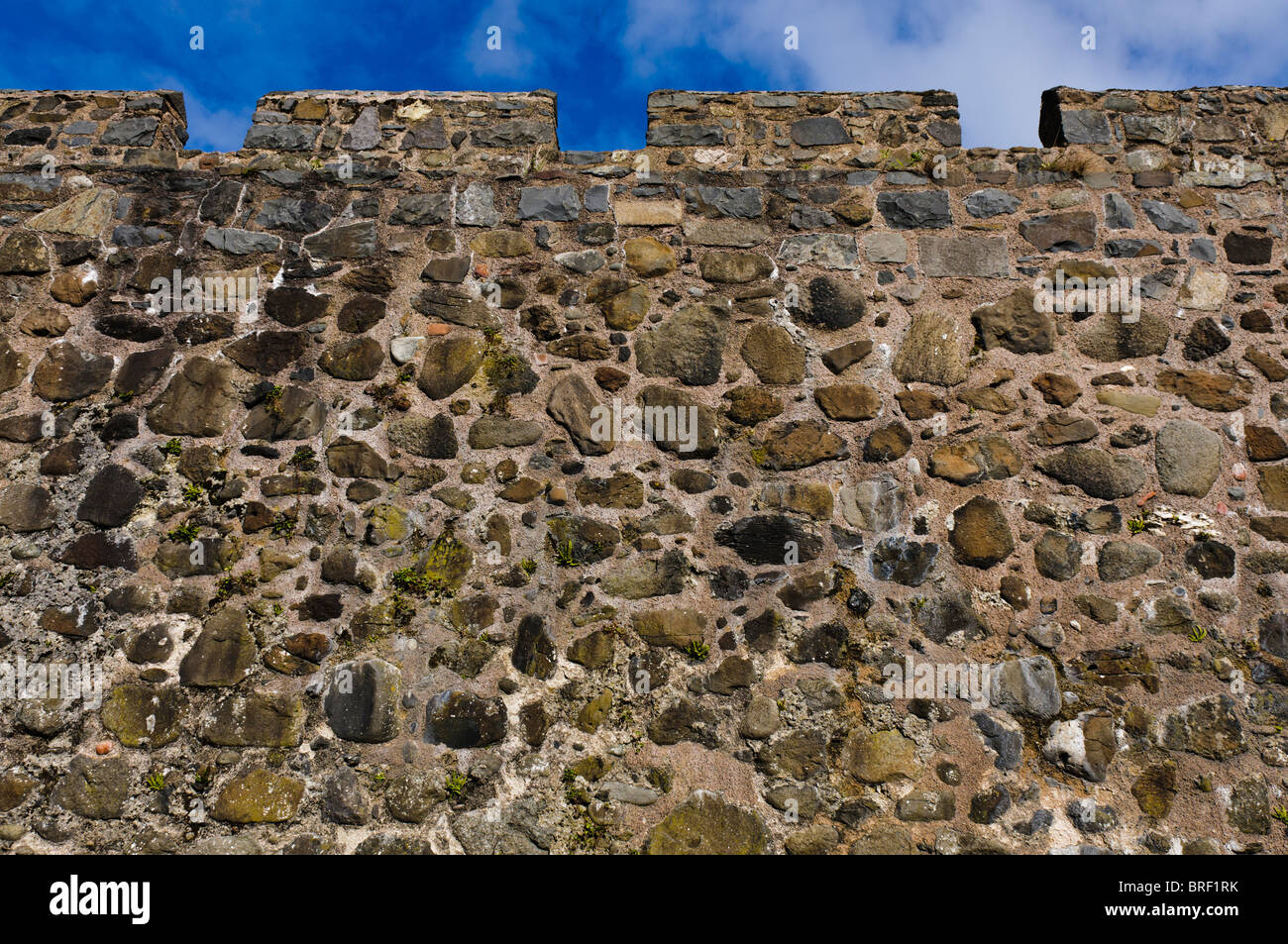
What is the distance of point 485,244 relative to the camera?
11.8 feet

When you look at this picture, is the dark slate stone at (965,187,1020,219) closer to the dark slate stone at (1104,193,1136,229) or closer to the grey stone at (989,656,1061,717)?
the dark slate stone at (1104,193,1136,229)

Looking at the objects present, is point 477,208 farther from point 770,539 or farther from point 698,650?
point 698,650

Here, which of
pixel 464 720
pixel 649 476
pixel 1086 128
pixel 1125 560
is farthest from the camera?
pixel 1086 128

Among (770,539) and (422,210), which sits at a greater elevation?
(422,210)

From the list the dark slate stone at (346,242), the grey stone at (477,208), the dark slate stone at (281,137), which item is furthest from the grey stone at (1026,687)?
the dark slate stone at (281,137)

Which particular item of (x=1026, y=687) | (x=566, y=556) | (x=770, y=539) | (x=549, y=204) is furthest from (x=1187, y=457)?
(x=549, y=204)

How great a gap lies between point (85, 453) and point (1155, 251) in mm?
4734

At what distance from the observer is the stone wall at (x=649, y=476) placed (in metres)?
3.01

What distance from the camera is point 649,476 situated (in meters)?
3.31

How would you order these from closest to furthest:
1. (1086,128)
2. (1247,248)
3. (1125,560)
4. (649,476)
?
(1125,560), (649,476), (1247,248), (1086,128)

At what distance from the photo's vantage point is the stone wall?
3.01 metres

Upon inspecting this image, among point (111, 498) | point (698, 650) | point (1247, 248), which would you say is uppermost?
point (1247, 248)

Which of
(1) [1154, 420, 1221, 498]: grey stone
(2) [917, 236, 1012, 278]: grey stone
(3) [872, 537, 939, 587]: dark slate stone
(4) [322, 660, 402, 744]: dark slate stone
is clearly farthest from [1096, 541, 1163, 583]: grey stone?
(4) [322, 660, 402, 744]: dark slate stone
